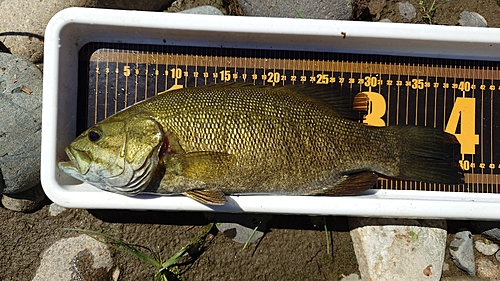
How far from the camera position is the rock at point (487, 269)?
283 cm

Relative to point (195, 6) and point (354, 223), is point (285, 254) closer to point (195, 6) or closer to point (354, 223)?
point (354, 223)

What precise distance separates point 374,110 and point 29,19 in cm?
241

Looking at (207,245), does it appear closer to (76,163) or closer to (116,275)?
(116,275)

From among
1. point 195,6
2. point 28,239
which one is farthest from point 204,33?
point 28,239

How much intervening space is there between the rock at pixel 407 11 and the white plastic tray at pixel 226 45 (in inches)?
26.8

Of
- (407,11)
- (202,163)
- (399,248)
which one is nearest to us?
(202,163)

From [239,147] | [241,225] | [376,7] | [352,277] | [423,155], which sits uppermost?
[376,7]

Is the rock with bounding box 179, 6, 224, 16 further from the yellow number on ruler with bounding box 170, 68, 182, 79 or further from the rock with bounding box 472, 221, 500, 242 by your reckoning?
the rock with bounding box 472, 221, 500, 242

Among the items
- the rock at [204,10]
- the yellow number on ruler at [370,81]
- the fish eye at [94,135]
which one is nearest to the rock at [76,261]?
the fish eye at [94,135]

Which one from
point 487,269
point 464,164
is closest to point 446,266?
point 487,269

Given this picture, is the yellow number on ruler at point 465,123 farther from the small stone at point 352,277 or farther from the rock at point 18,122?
the rock at point 18,122

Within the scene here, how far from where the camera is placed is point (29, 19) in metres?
2.55

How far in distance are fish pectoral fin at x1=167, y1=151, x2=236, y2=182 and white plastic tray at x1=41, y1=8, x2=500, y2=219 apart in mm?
219

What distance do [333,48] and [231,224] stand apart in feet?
4.69
